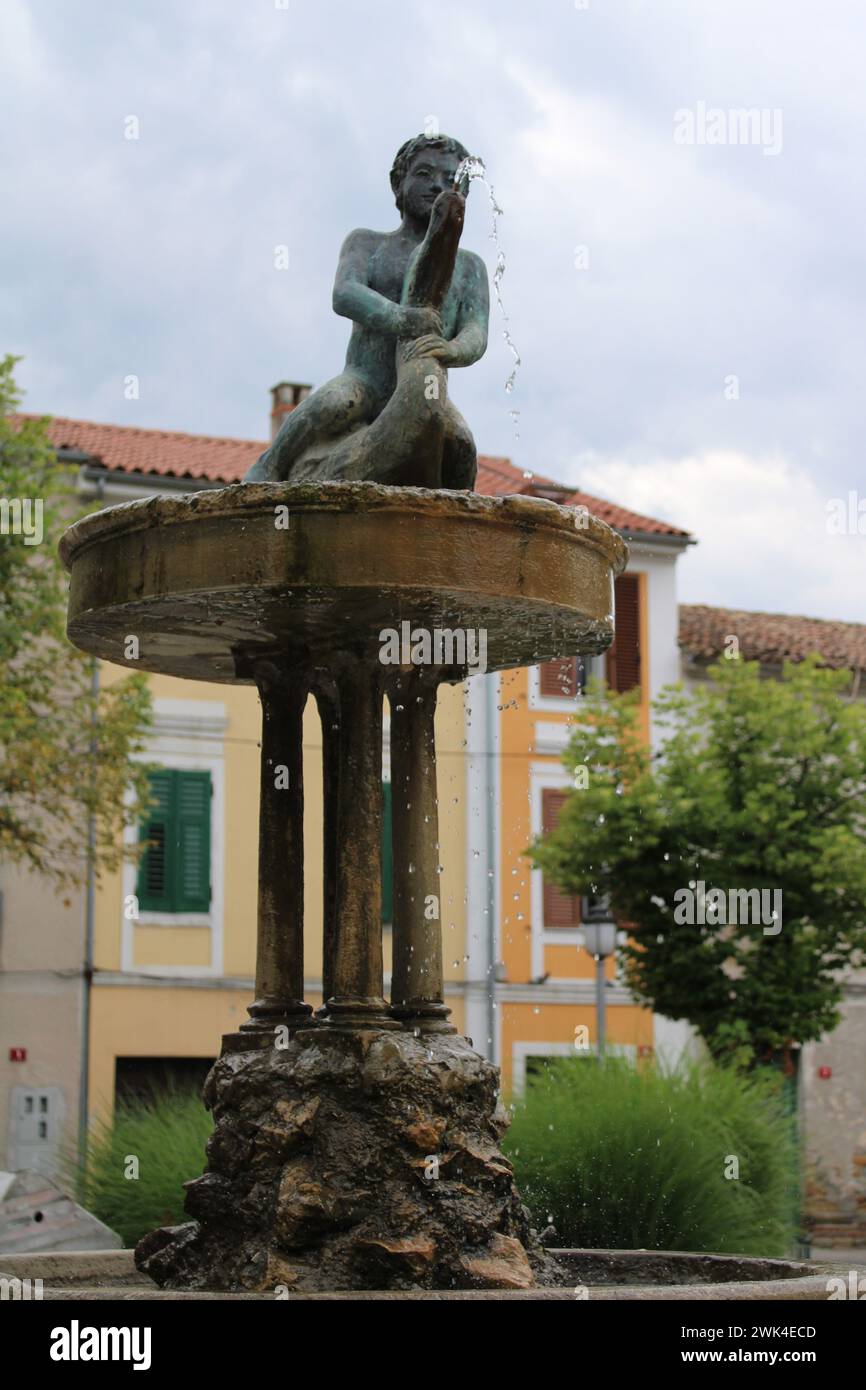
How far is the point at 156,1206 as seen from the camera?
11148mm

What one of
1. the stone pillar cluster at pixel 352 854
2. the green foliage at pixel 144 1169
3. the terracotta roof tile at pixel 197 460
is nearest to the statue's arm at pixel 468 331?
the stone pillar cluster at pixel 352 854

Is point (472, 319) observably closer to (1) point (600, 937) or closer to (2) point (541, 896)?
(1) point (600, 937)

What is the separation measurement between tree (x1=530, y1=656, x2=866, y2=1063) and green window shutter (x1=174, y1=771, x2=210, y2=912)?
14.5 feet

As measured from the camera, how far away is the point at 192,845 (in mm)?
23547

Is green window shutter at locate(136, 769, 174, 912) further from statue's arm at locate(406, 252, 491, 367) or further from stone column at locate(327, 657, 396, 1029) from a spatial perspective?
→ stone column at locate(327, 657, 396, 1029)

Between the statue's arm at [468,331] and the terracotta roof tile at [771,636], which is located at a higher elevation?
the terracotta roof tile at [771,636]

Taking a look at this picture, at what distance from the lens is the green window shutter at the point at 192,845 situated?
23516 mm

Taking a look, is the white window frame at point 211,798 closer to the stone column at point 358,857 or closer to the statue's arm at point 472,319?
the statue's arm at point 472,319

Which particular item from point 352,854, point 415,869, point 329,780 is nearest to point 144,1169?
point 329,780

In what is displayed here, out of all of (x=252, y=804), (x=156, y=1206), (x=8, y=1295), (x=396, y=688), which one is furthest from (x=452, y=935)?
(x=8, y=1295)

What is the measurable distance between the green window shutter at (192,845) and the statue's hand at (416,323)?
678 inches

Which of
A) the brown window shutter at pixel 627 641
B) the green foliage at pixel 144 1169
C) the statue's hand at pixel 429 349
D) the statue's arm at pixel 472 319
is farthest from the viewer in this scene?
the brown window shutter at pixel 627 641
